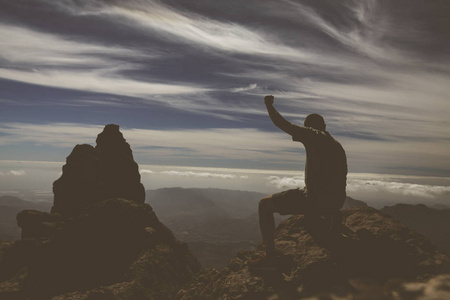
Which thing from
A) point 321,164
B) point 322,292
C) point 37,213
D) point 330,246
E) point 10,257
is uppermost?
point 321,164

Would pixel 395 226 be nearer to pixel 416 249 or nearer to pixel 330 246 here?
pixel 416 249

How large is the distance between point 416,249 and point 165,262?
44.4ft

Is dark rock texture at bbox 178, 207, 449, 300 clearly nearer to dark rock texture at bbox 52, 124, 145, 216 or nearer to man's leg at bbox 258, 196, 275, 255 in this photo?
man's leg at bbox 258, 196, 275, 255

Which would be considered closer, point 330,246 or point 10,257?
point 330,246

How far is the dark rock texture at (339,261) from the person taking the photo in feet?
26.4

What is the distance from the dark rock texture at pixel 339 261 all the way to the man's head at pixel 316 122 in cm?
358

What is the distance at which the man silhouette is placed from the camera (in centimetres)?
773

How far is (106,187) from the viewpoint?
53531 millimetres

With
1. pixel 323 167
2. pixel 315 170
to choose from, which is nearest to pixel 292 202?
pixel 315 170

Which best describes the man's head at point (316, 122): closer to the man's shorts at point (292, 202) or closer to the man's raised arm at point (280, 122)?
the man's raised arm at point (280, 122)

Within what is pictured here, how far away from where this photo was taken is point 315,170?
793 cm

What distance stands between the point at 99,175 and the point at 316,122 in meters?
51.6

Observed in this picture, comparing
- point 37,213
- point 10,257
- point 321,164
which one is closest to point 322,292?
point 321,164

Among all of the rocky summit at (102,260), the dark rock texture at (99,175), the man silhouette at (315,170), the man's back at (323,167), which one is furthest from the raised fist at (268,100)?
the dark rock texture at (99,175)
